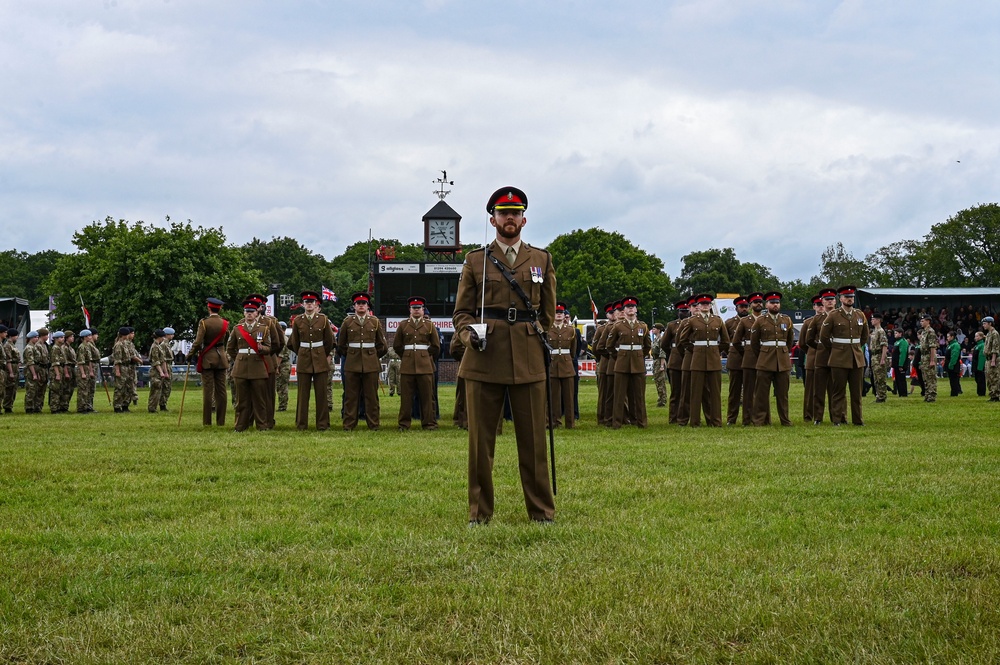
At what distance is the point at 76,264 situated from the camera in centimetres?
6034

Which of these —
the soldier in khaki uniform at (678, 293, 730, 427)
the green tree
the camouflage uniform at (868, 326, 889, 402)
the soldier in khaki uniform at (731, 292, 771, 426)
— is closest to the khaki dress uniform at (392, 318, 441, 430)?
the soldier in khaki uniform at (678, 293, 730, 427)

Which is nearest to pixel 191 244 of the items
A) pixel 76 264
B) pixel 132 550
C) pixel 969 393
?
pixel 76 264

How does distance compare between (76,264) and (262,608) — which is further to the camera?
(76,264)

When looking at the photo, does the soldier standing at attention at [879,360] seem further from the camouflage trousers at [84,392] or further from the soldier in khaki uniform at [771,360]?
the camouflage trousers at [84,392]

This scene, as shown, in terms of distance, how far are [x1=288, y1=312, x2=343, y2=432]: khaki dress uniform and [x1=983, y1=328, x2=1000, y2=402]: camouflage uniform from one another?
15214 mm

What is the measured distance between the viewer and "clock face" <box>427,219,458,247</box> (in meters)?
44.7

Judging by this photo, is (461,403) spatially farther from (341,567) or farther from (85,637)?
(85,637)

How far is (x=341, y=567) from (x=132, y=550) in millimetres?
1448

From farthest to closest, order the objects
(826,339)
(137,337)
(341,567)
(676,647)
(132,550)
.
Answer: (137,337)
(826,339)
(132,550)
(341,567)
(676,647)

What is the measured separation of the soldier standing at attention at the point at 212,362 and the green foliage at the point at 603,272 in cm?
7047

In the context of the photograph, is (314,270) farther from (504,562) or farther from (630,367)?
(504,562)

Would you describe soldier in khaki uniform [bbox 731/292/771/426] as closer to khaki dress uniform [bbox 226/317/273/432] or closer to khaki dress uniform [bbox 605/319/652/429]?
khaki dress uniform [bbox 605/319/652/429]

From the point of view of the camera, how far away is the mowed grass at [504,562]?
4285 mm

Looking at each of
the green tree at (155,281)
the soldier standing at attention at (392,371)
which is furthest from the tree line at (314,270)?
the soldier standing at attention at (392,371)
